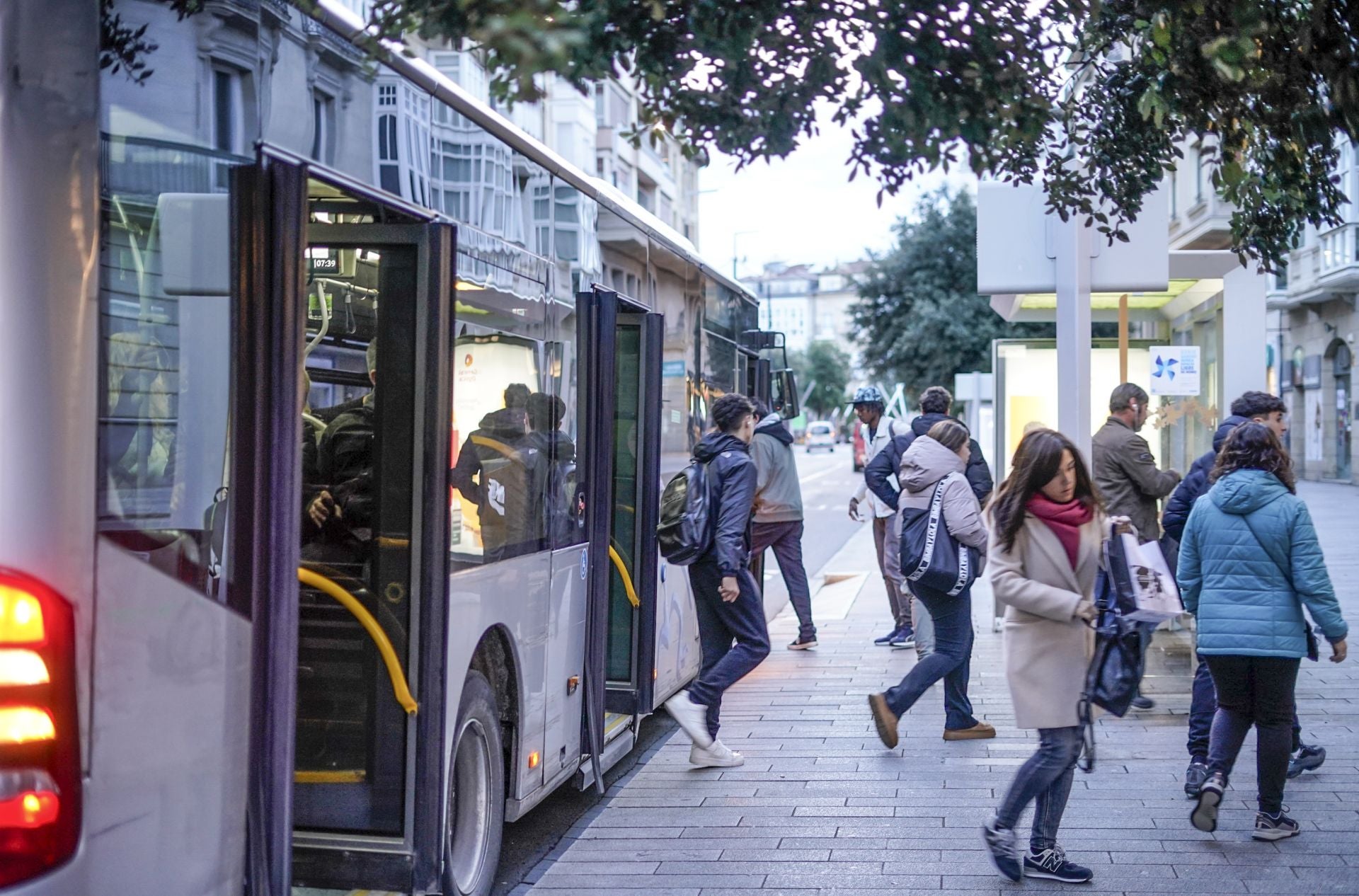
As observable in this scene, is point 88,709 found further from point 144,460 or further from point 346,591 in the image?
point 346,591

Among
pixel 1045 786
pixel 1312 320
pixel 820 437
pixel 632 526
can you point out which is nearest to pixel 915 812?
pixel 1045 786

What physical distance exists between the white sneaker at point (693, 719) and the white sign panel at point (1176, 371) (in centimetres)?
704

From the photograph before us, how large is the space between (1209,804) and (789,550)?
560 centimetres

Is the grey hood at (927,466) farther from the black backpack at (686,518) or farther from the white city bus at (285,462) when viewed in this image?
the white city bus at (285,462)

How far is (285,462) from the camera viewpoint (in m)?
3.68

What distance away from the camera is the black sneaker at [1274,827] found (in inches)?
238

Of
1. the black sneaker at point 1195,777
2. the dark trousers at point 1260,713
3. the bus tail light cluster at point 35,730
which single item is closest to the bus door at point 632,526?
the black sneaker at point 1195,777

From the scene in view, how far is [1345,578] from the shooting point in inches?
609

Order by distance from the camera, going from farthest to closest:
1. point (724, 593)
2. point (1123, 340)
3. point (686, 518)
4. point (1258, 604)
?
1. point (1123, 340)
2. point (724, 593)
3. point (686, 518)
4. point (1258, 604)

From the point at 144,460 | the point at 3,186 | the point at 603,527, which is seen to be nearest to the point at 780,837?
the point at 603,527

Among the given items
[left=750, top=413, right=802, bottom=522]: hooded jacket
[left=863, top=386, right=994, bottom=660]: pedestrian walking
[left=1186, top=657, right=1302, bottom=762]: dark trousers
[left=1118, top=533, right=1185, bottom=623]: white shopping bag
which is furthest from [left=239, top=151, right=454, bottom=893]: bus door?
[left=750, top=413, right=802, bottom=522]: hooded jacket

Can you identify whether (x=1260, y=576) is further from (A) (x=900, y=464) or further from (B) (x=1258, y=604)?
(A) (x=900, y=464)

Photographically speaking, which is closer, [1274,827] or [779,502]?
[1274,827]

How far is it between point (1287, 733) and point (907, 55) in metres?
2.99
